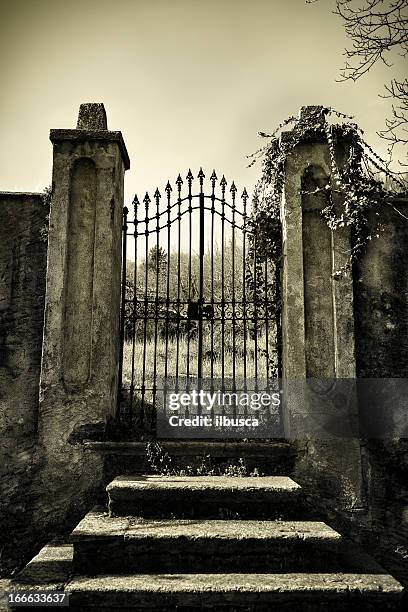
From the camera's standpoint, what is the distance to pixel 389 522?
5.49 meters

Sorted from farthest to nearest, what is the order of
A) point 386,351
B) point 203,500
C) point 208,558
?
point 386,351 → point 203,500 → point 208,558

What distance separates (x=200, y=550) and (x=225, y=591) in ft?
1.42

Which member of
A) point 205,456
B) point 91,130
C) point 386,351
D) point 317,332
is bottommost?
point 205,456

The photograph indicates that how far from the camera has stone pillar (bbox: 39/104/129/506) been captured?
556 centimetres

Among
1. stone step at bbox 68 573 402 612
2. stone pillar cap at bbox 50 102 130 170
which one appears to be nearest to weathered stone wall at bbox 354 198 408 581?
stone step at bbox 68 573 402 612

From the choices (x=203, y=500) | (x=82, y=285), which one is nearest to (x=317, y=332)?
(x=203, y=500)

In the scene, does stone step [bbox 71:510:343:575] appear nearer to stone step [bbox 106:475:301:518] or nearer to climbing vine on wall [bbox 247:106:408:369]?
stone step [bbox 106:475:301:518]

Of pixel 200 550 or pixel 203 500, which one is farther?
pixel 203 500

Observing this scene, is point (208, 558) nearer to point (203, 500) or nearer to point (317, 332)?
point (203, 500)

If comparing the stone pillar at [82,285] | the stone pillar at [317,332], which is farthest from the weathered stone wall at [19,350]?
the stone pillar at [317,332]

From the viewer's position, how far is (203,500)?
4.71 meters

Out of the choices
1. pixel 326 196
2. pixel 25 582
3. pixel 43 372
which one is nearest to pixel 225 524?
pixel 25 582

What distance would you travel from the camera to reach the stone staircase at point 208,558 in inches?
149

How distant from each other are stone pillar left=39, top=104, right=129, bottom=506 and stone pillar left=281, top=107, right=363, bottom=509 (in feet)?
6.05
